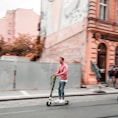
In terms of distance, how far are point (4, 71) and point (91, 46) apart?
7.93 metres

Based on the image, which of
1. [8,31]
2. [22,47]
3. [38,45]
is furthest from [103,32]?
[8,31]

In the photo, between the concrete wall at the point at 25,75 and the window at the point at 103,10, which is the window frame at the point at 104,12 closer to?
the window at the point at 103,10

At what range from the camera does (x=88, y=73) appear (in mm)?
23031

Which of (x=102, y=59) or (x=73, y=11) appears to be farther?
(x=73, y=11)

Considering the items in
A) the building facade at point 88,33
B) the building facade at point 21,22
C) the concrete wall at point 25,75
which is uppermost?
the building facade at point 21,22

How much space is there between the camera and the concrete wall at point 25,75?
17.7 metres

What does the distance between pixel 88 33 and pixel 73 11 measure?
2.75 meters

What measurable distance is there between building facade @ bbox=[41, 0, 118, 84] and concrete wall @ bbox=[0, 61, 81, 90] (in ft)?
14.2

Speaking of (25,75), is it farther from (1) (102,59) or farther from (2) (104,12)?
(2) (104,12)

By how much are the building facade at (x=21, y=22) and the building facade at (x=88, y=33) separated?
51166 millimetres

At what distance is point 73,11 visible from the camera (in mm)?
25031

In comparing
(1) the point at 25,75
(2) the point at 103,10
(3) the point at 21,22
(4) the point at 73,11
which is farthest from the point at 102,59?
(3) the point at 21,22

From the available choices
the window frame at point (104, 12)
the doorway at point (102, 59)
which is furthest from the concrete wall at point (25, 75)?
the window frame at point (104, 12)

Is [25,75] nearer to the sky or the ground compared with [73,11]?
nearer to the ground
